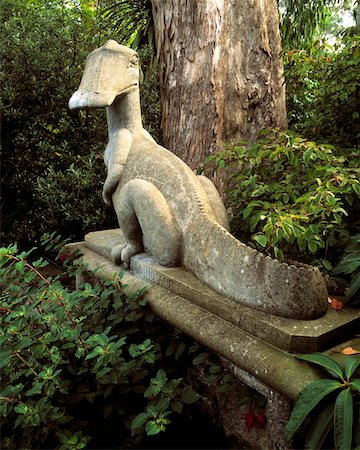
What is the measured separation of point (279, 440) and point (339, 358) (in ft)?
1.33

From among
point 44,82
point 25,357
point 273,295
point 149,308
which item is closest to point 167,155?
point 149,308

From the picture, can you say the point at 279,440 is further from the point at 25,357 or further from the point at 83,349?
the point at 25,357

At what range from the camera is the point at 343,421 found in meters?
1.33

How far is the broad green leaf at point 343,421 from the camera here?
51.4 inches

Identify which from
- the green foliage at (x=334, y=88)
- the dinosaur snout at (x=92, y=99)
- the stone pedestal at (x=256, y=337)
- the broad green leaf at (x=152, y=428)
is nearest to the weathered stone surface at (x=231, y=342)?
the stone pedestal at (x=256, y=337)

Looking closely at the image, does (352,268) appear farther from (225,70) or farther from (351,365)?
(225,70)

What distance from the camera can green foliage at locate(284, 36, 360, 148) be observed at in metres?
2.77

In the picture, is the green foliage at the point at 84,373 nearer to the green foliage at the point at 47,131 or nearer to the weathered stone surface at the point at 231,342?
the weathered stone surface at the point at 231,342

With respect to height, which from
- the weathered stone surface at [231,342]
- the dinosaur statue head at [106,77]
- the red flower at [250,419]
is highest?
the dinosaur statue head at [106,77]

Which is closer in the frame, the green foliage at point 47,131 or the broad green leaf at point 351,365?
the broad green leaf at point 351,365

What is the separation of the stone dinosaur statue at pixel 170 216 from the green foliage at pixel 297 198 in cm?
19

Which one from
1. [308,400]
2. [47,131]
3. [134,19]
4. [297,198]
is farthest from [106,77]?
[134,19]

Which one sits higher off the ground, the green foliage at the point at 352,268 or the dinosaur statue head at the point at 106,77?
the dinosaur statue head at the point at 106,77

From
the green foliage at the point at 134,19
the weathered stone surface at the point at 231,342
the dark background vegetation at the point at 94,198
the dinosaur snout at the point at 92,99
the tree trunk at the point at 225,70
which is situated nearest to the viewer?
the weathered stone surface at the point at 231,342
